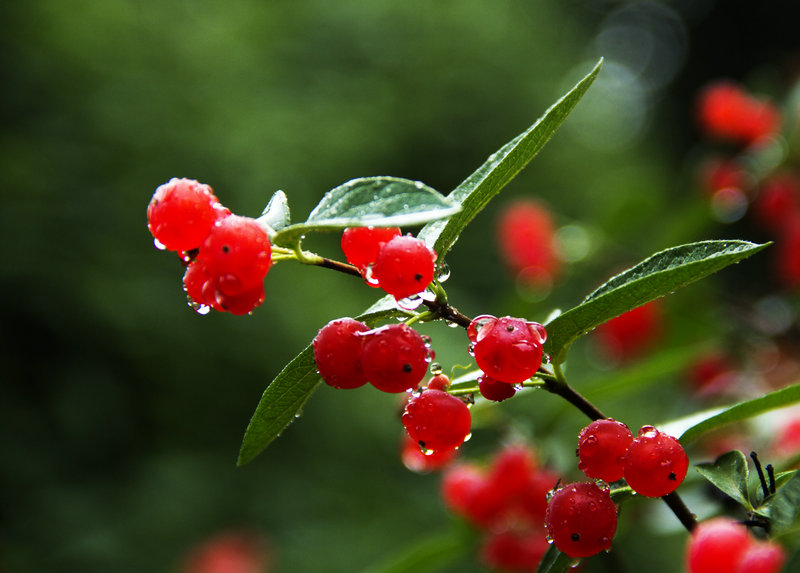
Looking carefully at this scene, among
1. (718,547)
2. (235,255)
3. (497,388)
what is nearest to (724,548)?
(718,547)

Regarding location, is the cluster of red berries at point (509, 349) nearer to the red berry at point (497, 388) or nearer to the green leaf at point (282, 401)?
the red berry at point (497, 388)

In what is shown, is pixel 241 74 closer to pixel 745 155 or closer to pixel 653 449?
pixel 745 155

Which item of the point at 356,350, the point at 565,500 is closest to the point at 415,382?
the point at 356,350

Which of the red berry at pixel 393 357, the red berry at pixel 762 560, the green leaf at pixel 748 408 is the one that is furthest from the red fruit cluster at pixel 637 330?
the red berry at pixel 393 357

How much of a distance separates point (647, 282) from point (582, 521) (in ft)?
0.72

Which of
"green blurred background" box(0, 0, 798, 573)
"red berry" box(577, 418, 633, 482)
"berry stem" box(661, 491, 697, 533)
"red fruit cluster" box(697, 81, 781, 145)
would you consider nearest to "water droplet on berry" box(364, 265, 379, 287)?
"red berry" box(577, 418, 633, 482)

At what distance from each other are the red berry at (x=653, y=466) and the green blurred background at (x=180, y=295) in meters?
1.17

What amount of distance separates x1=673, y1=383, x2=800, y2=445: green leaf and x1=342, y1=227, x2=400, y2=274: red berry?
37 centimetres

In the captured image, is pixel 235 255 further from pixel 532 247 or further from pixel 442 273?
pixel 532 247

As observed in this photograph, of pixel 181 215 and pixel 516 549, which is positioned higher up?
pixel 181 215

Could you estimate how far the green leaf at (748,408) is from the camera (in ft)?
2.33

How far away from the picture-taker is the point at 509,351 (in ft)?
2.04

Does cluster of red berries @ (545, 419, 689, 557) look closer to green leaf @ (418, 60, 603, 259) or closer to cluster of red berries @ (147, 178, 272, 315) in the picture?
green leaf @ (418, 60, 603, 259)

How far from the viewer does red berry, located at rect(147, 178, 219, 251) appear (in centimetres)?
65
